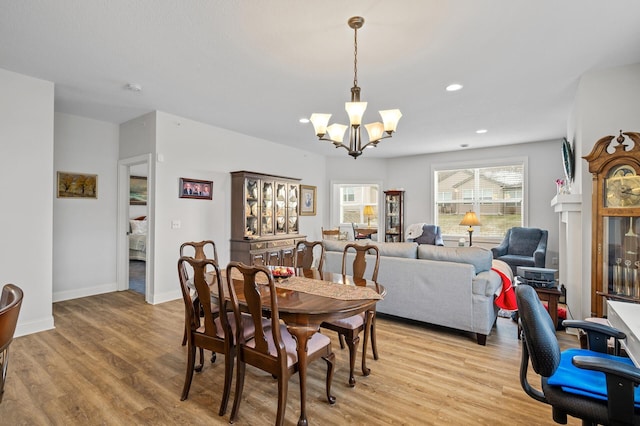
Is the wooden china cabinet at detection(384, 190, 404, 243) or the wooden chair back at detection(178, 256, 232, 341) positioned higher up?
the wooden china cabinet at detection(384, 190, 404, 243)

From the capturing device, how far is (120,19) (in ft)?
7.64

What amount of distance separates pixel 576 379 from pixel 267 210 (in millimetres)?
4583

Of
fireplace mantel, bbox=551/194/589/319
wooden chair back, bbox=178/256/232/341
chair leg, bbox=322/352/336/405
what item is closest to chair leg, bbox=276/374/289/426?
chair leg, bbox=322/352/336/405

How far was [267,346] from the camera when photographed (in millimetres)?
1854

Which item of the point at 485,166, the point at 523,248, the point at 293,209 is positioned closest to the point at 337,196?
the point at 293,209

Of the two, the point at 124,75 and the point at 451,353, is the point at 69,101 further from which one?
the point at 451,353

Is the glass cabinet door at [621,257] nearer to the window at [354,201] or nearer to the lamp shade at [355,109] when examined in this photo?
the lamp shade at [355,109]

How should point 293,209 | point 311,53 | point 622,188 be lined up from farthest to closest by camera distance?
point 293,209
point 311,53
point 622,188

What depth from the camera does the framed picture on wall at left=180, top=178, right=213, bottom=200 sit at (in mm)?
4703

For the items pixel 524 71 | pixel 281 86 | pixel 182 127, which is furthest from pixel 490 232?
pixel 182 127

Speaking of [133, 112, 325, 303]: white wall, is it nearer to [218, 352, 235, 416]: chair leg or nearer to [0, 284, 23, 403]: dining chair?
[218, 352, 235, 416]: chair leg

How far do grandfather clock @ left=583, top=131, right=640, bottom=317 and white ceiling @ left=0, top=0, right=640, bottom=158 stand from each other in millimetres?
961

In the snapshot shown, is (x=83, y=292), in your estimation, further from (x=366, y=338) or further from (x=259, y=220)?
(x=366, y=338)

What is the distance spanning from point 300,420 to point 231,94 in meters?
3.34
